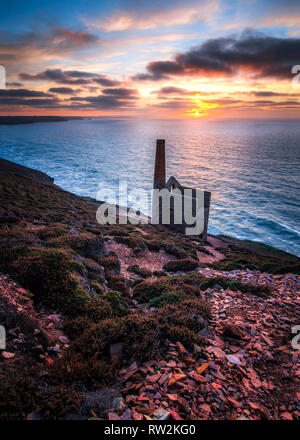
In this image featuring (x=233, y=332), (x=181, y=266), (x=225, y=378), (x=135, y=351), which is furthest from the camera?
(x=181, y=266)

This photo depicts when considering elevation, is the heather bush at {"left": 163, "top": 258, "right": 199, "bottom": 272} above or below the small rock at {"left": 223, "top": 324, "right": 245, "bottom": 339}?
below

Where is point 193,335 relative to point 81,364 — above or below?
below

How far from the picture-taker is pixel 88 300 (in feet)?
21.7

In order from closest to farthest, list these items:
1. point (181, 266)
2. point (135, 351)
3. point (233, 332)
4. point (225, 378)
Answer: point (225, 378) → point (135, 351) → point (233, 332) → point (181, 266)

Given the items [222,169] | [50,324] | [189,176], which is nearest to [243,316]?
[50,324]

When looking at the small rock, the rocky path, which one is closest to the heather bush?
the rocky path

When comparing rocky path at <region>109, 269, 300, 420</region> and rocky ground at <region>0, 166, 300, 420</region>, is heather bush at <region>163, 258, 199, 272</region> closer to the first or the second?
rocky ground at <region>0, 166, 300, 420</region>

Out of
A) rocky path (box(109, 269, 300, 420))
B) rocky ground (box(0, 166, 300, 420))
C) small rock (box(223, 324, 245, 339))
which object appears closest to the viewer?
rocky ground (box(0, 166, 300, 420))

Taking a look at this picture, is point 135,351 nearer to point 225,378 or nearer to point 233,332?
point 225,378

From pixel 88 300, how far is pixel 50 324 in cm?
124

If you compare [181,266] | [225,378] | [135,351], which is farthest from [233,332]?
[181,266]

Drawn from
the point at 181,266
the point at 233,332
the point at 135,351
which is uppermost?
the point at 135,351
